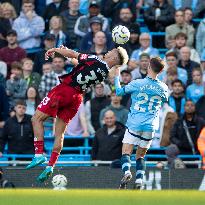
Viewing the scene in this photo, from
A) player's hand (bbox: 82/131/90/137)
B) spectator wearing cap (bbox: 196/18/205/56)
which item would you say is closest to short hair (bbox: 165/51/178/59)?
spectator wearing cap (bbox: 196/18/205/56)

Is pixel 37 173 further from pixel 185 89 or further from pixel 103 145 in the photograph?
pixel 185 89

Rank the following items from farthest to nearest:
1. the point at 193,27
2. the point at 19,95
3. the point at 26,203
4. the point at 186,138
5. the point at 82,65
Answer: the point at 193,27
the point at 19,95
the point at 186,138
the point at 82,65
the point at 26,203

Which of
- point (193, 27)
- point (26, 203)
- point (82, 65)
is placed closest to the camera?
point (26, 203)

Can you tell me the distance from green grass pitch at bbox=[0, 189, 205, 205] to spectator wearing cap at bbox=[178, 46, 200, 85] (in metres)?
Result: 11.1

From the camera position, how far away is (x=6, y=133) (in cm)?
2356

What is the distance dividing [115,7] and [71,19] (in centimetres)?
116

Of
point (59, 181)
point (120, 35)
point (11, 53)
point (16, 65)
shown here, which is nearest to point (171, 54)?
point (16, 65)

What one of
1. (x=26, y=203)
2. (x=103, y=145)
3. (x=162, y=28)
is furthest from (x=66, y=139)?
(x=26, y=203)

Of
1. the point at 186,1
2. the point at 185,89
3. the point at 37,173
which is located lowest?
the point at 37,173

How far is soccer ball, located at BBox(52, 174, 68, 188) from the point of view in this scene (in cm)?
2122

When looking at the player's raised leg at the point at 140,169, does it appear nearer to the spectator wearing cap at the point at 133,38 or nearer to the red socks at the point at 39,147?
the red socks at the point at 39,147

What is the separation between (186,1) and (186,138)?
5.33 m

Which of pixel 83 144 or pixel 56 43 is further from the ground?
pixel 56 43

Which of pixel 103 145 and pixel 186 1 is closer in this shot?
pixel 103 145
